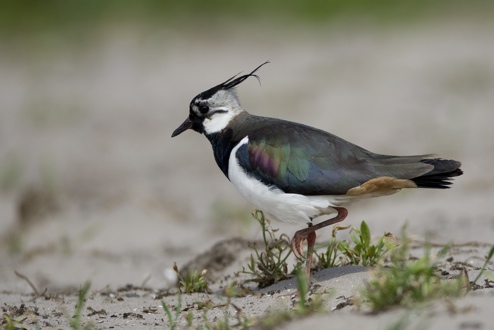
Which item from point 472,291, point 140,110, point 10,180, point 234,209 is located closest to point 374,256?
point 472,291

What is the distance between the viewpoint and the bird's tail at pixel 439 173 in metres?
5.00

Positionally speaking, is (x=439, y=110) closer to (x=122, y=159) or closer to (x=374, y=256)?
(x=122, y=159)

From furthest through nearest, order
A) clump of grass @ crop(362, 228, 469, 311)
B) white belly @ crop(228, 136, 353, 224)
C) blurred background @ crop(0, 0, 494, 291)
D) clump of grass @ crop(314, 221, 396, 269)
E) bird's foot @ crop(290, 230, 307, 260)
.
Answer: blurred background @ crop(0, 0, 494, 291), bird's foot @ crop(290, 230, 307, 260), clump of grass @ crop(314, 221, 396, 269), white belly @ crop(228, 136, 353, 224), clump of grass @ crop(362, 228, 469, 311)

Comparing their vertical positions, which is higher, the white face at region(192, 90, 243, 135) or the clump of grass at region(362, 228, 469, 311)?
the white face at region(192, 90, 243, 135)

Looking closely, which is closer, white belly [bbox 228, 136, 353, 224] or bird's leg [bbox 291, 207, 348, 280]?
white belly [bbox 228, 136, 353, 224]

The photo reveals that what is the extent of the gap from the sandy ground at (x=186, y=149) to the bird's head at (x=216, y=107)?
3.16 feet

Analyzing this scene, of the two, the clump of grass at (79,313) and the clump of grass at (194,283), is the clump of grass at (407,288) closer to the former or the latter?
the clump of grass at (79,313)

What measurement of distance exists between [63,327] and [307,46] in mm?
11087

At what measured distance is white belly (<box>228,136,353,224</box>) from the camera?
515 cm

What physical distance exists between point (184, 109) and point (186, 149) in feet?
3.64

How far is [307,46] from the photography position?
15.5 meters

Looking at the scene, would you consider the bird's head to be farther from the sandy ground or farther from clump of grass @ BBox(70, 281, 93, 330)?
clump of grass @ BBox(70, 281, 93, 330)

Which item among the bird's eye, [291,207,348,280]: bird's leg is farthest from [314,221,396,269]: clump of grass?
the bird's eye

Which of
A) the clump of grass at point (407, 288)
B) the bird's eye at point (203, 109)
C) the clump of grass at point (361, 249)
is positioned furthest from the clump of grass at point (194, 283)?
the clump of grass at point (407, 288)
